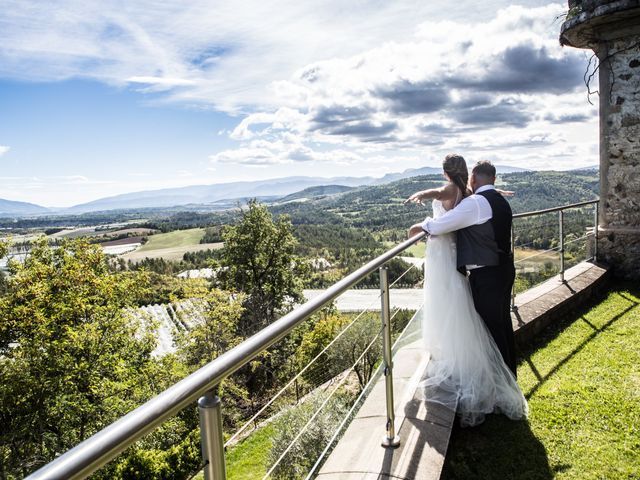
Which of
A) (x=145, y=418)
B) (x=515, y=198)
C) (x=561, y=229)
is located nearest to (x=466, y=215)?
(x=145, y=418)

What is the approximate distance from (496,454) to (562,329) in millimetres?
2687

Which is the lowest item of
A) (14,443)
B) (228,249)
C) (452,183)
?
(14,443)

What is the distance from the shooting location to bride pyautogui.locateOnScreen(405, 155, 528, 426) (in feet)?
10.2

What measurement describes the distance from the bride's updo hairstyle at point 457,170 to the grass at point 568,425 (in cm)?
166

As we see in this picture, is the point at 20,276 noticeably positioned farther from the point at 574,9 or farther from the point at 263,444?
the point at 574,9

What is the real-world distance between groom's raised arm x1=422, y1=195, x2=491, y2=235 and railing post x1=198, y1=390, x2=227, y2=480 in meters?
2.43

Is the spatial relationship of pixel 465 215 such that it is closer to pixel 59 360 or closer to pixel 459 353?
pixel 459 353

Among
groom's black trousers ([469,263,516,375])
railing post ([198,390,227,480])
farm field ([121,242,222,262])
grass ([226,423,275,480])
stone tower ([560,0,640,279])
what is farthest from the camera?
farm field ([121,242,222,262])

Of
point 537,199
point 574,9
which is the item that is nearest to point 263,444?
point 574,9

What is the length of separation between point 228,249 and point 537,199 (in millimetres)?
82184

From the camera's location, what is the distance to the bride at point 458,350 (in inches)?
123

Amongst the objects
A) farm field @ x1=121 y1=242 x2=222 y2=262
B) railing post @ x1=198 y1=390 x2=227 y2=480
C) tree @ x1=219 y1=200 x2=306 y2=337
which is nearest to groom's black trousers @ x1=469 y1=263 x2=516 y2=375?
railing post @ x1=198 y1=390 x2=227 y2=480

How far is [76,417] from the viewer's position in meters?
15.3

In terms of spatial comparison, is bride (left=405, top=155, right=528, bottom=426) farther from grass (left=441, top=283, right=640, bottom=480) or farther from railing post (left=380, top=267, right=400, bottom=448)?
railing post (left=380, top=267, right=400, bottom=448)
